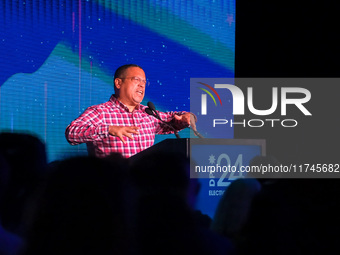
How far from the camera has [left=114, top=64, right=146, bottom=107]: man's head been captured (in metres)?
3.13

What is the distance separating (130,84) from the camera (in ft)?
10.3

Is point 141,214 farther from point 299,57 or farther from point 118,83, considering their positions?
point 299,57

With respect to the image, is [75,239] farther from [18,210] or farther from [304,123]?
[304,123]

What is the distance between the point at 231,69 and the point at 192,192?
141 inches

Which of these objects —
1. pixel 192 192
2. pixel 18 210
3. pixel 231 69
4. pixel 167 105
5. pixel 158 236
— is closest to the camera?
pixel 158 236

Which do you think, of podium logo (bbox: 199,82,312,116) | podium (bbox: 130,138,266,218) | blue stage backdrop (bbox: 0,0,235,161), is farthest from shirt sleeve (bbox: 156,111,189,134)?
podium logo (bbox: 199,82,312,116)

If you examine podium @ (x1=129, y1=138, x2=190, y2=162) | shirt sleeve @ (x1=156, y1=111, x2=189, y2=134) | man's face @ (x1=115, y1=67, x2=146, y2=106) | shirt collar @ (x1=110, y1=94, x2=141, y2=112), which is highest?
man's face @ (x1=115, y1=67, x2=146, y2=106)

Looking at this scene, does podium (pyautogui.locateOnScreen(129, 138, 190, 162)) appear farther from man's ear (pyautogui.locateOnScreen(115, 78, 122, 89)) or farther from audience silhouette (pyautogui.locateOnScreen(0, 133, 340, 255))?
man's ear (pyautogui.locateOnScreen(115, 78, 122, 89))

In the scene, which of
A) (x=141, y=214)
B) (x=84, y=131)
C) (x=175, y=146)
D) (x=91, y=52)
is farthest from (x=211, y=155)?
(x=91, y=52)

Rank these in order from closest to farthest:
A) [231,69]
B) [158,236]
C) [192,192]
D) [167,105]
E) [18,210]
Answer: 1. [158,236]
2. [192,192]
3. [18,210]
4. [167,105]
5. [231,69]

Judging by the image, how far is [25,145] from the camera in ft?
5.07

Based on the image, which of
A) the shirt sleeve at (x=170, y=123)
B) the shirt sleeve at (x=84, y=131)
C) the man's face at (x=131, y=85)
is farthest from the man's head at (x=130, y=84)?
the shirt sleeve at (x=84, y=131)

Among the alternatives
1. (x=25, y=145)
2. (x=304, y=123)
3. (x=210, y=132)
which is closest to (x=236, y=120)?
(x=210, y=132)

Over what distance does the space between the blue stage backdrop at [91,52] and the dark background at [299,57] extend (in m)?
0.26
